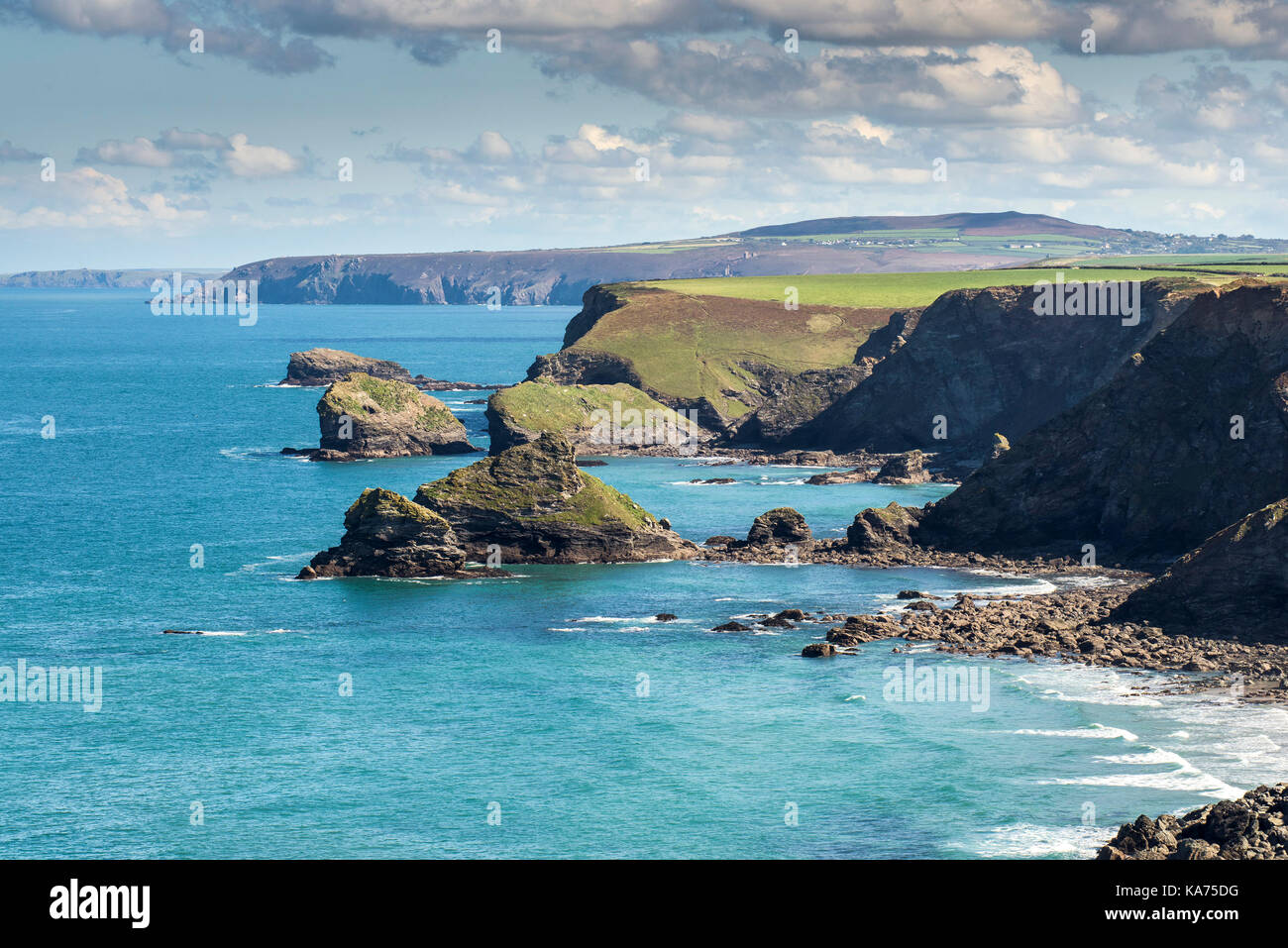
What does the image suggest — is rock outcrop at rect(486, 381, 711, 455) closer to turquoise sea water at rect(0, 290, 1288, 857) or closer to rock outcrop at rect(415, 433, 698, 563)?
rock outcrop at rect(415, 433, 698, 563)

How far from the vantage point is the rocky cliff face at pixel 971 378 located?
180 metres

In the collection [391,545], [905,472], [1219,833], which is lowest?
[1219,833]

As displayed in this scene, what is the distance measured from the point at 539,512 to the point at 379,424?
236 ft

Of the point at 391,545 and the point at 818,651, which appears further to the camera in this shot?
the point at 391,545

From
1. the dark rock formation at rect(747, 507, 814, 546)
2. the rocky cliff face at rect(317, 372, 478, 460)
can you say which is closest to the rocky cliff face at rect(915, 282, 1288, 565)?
the dark rock formation at rect(747, 507, 814, 546)

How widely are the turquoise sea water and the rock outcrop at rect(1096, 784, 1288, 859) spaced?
776 centimetres

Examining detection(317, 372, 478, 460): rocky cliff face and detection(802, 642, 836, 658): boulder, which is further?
detection(317, 372, 478, 460): rocky cliff face

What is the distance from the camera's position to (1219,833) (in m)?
44.8

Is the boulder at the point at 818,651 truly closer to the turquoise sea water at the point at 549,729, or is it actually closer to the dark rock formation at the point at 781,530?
the turquoise sea water at the point at 549,729

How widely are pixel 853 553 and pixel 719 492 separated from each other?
40014 mm

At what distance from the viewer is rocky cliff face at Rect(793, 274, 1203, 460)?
180 m

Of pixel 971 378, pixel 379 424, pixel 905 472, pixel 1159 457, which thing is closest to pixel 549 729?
pixel 1159 457

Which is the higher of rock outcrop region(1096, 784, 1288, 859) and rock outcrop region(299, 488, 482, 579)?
rock outcrop region(299, 488, 482, 579)

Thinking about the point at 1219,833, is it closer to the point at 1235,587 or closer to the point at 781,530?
the point at 1235,587
